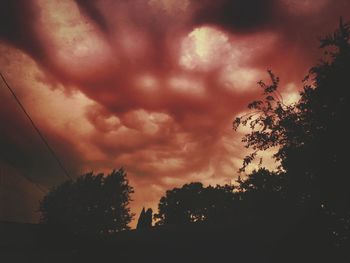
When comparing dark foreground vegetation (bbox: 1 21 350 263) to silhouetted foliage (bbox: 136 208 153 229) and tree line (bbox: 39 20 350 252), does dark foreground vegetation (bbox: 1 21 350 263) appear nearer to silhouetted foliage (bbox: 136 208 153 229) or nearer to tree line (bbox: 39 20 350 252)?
tree line (bbox: 39 20 350 252)

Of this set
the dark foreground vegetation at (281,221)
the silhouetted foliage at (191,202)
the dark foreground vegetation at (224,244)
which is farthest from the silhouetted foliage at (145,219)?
the silhouetted foliage at (191,202)

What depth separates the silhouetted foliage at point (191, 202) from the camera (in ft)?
219

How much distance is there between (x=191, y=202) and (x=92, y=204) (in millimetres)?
23383

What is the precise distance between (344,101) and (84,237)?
17634 millimetres

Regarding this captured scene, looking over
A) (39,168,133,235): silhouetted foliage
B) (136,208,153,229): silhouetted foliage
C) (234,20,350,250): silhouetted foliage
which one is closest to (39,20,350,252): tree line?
(234,20,350,250): silhouetted foliage

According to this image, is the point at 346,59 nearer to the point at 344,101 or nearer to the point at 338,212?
the point at 344,101

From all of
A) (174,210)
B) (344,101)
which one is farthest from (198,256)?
(174,210)

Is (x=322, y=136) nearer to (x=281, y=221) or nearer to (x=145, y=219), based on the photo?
(x=281, y=221)

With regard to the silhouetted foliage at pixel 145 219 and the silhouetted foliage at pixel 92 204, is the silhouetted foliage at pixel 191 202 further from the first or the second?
the silhouetted foliage at pixel 145 219

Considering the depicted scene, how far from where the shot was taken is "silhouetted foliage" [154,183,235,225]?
66812 millimetres

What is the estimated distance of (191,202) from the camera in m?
71.4

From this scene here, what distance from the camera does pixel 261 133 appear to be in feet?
75.9

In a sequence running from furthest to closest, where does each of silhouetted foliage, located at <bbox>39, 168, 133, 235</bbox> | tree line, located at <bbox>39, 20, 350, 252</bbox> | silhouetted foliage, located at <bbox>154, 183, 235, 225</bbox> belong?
silhouetted foliage, located at <bbox>154, 183, 235, 225</bbox>
silhouetted foliage, located at <bbox>39, 168, 133, 235</bbox>
tree line, located at <bbox>39, 20, 350, 252</bbox>

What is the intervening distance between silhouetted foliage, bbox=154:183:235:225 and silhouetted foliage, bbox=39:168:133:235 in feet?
44.1
